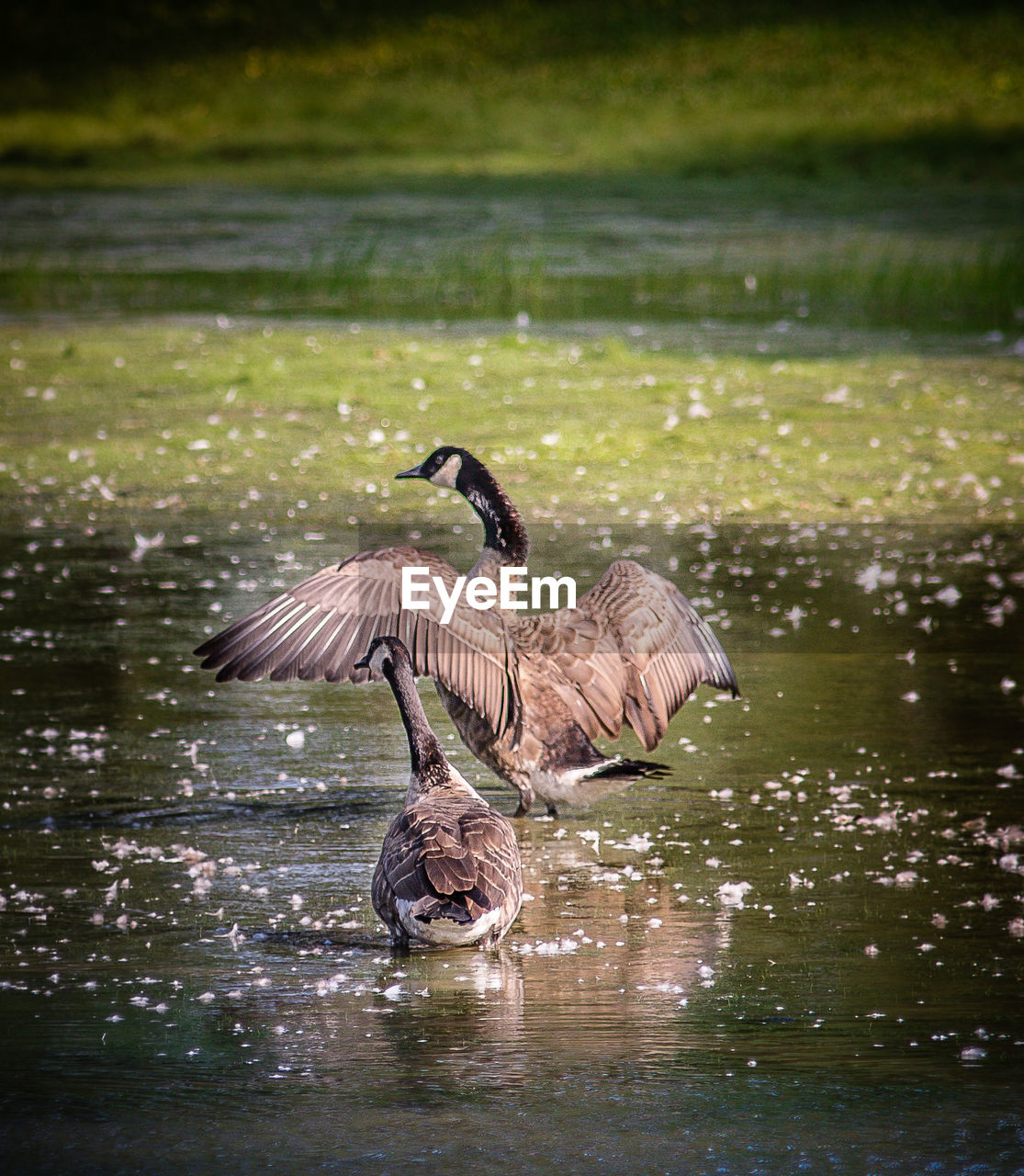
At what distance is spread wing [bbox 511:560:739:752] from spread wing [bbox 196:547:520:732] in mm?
307

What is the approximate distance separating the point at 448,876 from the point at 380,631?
4.64 ft

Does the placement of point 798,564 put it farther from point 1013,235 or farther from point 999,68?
point 999,68

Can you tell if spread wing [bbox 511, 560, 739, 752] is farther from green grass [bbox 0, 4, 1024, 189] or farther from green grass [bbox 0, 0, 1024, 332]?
green grass [bbox 0, 4, 1024, 189]

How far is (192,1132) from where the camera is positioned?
15.0ft

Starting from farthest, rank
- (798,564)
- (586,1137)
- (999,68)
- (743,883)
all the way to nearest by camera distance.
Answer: (999,68)
(798,564)
(743,883)
(586,1137)

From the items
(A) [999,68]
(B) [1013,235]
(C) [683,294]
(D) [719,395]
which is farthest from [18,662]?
(A) [999,68]

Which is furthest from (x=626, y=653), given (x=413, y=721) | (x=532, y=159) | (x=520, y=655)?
(x=532, y=159)

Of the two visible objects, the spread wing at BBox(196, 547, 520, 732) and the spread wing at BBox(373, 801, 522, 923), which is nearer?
the spread wing at BBox(373, 801, 522, 923)

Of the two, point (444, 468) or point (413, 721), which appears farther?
point (444, 468)

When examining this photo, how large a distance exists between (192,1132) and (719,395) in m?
12.4

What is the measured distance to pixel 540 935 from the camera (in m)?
5.87

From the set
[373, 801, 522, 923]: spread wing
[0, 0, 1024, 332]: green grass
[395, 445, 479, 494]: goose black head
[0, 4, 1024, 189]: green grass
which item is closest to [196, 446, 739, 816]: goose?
[395, 445, 479, 494]: goose black head

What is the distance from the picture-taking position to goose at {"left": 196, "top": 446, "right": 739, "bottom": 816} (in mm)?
6750

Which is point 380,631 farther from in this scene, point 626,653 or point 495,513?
point 495,513
